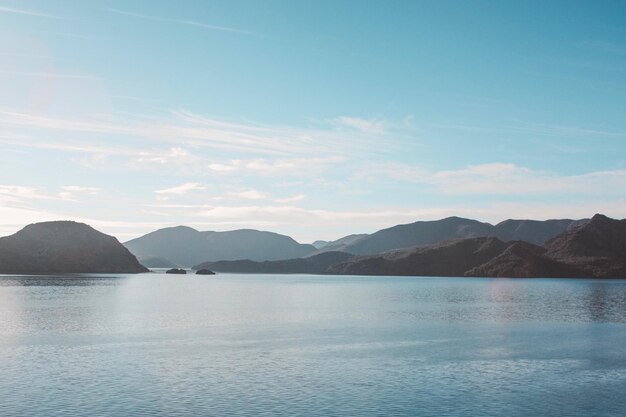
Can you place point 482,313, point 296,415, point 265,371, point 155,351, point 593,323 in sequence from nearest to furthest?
point 296,415
point 265,371
point 155,351
point 593,323
point 482,313

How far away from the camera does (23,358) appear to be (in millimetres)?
63562

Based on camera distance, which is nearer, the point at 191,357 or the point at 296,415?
the point at 296,415

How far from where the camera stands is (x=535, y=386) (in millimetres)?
53188

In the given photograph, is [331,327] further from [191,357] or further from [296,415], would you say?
[296,415]

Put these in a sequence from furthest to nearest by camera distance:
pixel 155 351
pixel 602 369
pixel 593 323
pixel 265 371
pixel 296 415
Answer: pixel 593 323 < pixel 155 351 < pixel 602 369 < pixel 265 371 < pixel 296 415

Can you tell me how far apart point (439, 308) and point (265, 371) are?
97.1 metres

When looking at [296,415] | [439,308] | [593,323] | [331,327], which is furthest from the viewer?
[439,308]

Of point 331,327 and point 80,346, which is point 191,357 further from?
point 331,327

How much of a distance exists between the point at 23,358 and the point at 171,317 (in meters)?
52.5

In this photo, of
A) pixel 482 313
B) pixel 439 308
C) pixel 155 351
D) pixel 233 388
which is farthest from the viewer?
pixel 439 308

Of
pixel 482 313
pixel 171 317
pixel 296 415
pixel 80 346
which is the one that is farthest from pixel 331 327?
pixel 296 415

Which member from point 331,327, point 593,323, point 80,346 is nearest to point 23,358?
point 80,346

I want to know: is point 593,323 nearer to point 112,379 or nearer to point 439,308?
point 439,308

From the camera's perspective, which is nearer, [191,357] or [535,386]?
[535,386]
